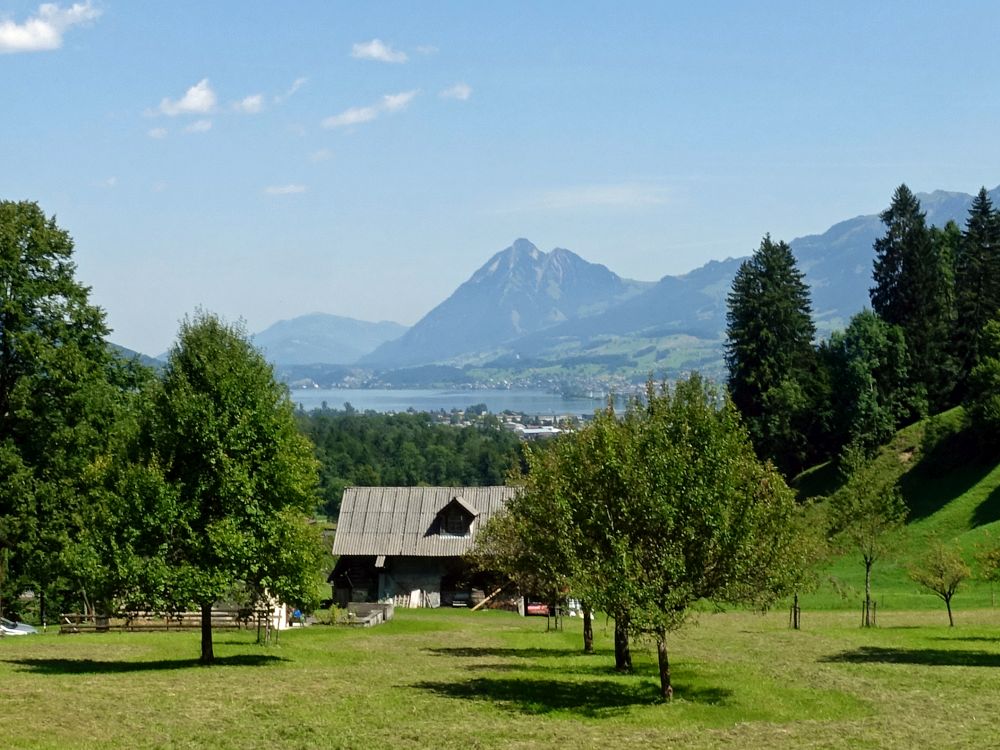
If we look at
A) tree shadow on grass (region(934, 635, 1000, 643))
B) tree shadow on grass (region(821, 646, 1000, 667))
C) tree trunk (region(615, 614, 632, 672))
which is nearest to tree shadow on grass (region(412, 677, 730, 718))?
tree trunk (region(615, 614, 632, 672))

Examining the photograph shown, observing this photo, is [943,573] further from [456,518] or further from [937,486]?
[937,486]

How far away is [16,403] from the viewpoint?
47.0 metres

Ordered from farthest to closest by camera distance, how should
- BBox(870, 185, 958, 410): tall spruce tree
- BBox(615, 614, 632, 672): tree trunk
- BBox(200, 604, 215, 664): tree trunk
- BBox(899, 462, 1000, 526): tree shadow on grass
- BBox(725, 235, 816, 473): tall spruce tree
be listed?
1. BBox(870, 185, 958, 410): tall spruce tree
2. BBox(725, 235, 816, 473): tall spruce tree
3. BBox(899, 462, 1000, 526): tree shadow on grass
4. BBox(615, 614, 632, 672): tree trunk
5. BBox(200, 604, 215, 664): tree trunk

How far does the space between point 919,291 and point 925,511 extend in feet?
91.7

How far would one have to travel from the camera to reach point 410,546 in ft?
252

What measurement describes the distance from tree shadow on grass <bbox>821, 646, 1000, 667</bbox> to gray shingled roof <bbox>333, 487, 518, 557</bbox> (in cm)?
3634

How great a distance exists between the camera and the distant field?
84.3ft

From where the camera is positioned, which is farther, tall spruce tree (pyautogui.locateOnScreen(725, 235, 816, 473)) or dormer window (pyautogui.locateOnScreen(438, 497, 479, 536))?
tall spruce tree (pyautogui.locateOnScreen(725, 235, 816, 473))

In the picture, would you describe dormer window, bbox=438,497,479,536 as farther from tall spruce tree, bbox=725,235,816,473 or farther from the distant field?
tall spruce tree, bbox=725,235,816,473

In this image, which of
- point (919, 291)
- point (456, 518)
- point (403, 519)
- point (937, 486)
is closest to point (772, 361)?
point (919, 291)

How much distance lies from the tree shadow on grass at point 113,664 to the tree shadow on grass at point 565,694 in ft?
24.3

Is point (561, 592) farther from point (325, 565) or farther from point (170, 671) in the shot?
point (170, 671)

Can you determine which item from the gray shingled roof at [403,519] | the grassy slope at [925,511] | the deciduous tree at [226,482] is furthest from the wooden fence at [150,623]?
the grassy slope at [925,511]

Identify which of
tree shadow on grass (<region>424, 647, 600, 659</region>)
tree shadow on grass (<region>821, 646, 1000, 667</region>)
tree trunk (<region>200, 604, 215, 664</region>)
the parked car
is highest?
tree trunk (<region>200, 604, 215, 664</region>)
